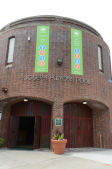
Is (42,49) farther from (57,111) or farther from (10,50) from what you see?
(57,111)

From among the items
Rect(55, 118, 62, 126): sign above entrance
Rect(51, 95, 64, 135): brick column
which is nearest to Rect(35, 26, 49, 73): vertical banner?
Rect(51, 95, 64, 135): brick column

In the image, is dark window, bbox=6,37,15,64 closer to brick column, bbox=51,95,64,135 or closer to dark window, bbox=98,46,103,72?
brick column, bbox=51,95,64,135

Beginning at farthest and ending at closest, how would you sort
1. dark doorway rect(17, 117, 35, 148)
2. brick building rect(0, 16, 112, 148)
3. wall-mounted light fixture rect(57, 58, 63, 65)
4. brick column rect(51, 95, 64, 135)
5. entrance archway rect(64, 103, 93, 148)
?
1. dark doorway rect(17, 117, 35, 148)
2. entrance archway rect(64, 103, 93, 148)
3. wall-mounted light fixture rect(57, 58, 63, 65)
4. brick building rect(0, 16, 112, 148)
5. brick column rect(51, 95, 64, 135)

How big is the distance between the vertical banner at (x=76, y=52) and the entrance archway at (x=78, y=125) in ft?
8.54

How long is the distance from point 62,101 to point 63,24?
5.98 metres

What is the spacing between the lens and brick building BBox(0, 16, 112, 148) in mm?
10289

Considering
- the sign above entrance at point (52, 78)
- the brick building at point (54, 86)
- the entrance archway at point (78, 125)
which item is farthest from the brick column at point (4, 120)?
the entrance archway at point (78, 125)

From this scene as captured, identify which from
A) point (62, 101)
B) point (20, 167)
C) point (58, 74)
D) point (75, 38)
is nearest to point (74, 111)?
point (62, 101)

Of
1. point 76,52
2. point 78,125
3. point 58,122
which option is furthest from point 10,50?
point 78,125

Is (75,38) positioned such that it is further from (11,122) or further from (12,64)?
(11,122)

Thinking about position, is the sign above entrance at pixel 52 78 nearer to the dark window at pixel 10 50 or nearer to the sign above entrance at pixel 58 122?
the dark window at pixel 10 50

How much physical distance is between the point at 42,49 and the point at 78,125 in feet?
19.5

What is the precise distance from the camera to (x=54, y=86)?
10266 millimetres

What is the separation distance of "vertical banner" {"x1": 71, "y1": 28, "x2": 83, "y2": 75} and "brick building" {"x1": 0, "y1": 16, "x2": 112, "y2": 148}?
2.9 inches
